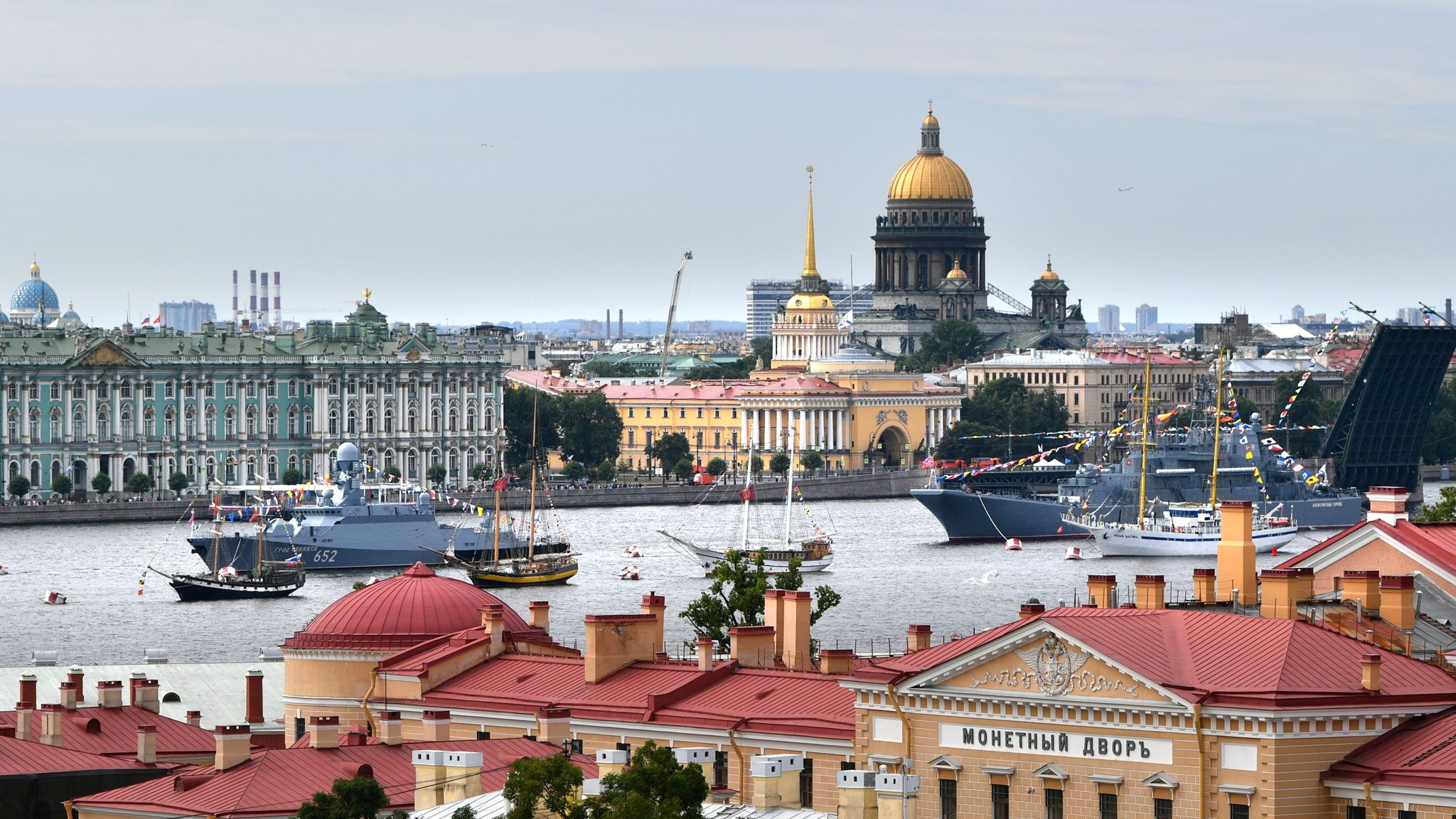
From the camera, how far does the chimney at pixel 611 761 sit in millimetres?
17078

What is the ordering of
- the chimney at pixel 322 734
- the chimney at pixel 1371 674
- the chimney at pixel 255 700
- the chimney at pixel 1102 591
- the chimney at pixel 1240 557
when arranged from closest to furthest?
the chimney at pixel 1371 674 < the chimney at pixel 322 734 < the chimney at pixel 1102 591 < the chimney at pixel 1240 557 < the chimney at pixel 255 700

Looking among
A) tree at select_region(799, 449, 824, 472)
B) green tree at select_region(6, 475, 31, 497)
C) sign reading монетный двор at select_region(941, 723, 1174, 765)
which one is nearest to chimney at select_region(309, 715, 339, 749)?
sign reading монетный двор at select_region(941, 723, 1174, 765)

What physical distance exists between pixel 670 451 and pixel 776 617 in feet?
256

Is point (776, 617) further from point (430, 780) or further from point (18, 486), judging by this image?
point (18, 486)

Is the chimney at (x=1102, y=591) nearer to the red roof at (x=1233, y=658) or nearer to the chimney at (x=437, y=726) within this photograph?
the red roof at (x=1233, y=658)

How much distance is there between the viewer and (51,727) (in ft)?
74.2

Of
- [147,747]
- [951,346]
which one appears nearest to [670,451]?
[951,346]

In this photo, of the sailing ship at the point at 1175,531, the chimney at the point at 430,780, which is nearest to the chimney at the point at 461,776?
the chimney at the point at 430,780

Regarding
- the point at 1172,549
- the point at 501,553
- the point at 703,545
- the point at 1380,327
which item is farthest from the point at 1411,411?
the point at 501,553

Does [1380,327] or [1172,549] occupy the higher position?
[1380,327]

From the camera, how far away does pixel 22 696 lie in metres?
25.6

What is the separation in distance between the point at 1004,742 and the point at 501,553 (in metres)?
46.9

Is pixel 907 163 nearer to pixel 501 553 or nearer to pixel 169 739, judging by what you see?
pixel 501 553

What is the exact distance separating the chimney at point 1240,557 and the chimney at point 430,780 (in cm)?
550
